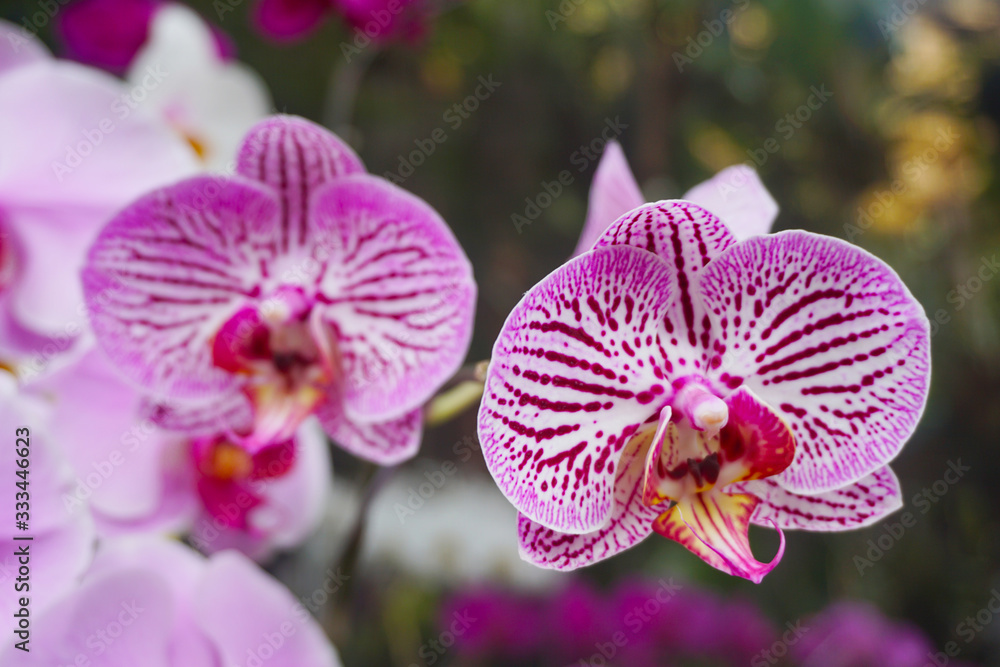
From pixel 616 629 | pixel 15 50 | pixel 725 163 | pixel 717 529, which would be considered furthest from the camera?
pixel 725 163

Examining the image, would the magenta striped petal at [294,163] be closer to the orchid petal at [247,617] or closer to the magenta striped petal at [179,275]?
the magenta striped petal at [179,275]

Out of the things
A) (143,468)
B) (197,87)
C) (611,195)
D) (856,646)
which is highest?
(611,195)

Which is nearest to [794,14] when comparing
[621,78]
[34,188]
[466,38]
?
[621,78]

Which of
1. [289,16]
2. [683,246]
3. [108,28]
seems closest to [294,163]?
[683,246]

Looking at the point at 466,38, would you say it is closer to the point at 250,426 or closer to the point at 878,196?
the point at 878,196

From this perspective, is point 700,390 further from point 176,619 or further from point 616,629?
point 616,629

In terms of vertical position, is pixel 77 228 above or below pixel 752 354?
below

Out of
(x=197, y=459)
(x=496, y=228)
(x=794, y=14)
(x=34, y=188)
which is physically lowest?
(x=496, y=228)
